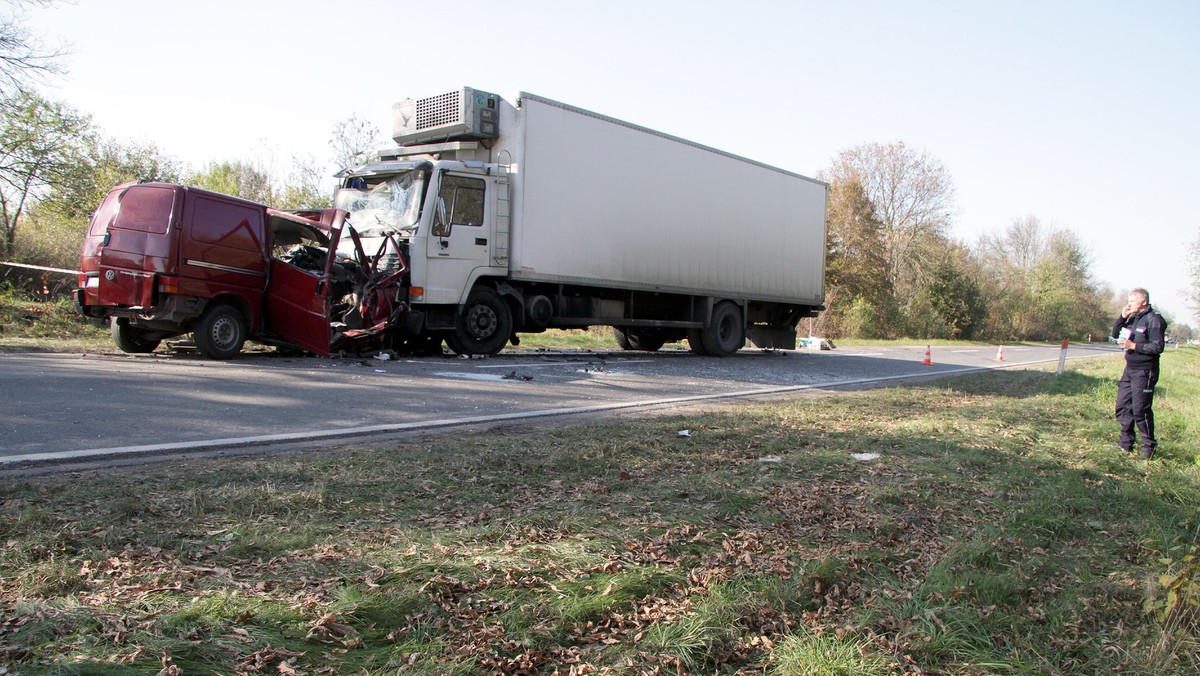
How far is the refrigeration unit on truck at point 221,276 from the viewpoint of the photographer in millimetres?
10070

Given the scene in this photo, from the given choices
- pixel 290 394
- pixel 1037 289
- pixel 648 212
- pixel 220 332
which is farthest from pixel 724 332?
pixel 1037 289

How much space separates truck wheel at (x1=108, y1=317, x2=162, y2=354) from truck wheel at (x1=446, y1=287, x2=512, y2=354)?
4.53 m

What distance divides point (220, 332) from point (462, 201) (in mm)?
4365

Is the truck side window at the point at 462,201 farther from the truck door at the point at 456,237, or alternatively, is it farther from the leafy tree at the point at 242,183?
the leafy tree at the point at 242,183

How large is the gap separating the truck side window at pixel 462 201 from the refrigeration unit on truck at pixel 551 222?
2 centimetres

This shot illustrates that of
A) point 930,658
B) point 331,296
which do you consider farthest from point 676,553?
point 331,296

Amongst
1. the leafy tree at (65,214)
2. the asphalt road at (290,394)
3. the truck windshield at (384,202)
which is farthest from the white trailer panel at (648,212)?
the leafy tree at (65,214)

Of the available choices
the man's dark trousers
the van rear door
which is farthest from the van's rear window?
the man's dark trousers

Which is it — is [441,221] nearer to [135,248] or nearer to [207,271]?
[207,271]

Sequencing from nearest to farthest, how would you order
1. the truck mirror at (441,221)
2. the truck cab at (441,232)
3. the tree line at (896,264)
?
the truck cab at (441,232)
the truck mirror at (441,221)
the tree line at (896,264)

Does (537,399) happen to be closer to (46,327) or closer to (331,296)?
(331,296)

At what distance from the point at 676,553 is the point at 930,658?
1.10 meters

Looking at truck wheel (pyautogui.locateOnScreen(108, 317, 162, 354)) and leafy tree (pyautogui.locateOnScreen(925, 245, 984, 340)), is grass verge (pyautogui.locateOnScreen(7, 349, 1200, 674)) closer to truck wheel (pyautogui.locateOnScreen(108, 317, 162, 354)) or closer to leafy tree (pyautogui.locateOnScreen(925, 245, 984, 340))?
truck wheel (pyautogui.locateOnScreen(108, 317, 162, 354))

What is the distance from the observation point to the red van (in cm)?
1006
